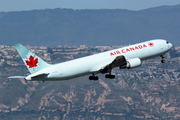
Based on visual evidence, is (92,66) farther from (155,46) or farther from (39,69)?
(155,46)

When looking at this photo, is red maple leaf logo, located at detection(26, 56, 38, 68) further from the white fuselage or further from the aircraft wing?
the aircraft wing

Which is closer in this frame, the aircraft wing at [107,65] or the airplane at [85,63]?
the airplane at [85,63]

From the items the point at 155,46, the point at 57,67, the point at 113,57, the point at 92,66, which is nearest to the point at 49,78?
the point at 57,67

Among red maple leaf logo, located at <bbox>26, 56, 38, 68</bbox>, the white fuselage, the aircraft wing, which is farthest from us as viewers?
the aircraft wing

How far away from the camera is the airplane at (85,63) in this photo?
69.6 meters

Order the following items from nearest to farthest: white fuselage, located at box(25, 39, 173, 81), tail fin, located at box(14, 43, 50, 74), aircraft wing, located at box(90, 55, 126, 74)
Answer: tail fin, located at box(14, 43, 50, 74), white fuselage, located at box(25, 39, 173, 81), aircraft wing, located at box(90, 55, 126, 74)

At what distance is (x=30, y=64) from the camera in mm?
70062

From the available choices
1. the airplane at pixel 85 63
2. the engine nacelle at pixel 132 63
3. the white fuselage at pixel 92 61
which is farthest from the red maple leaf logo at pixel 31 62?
the engine nacelle at pixel 132 63

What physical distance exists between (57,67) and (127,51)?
52.8 feet

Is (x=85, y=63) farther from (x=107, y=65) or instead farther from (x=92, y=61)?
(x=107, y=65)

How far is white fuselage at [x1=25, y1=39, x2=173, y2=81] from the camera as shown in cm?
7031

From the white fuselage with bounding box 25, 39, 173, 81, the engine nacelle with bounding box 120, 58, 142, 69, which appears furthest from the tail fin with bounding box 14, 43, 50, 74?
the engine nacelle with bounding box 120, 58, 142, 69

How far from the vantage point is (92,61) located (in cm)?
7319

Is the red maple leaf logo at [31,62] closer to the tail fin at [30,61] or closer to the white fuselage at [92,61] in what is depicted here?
the tail fin at [30,61]
